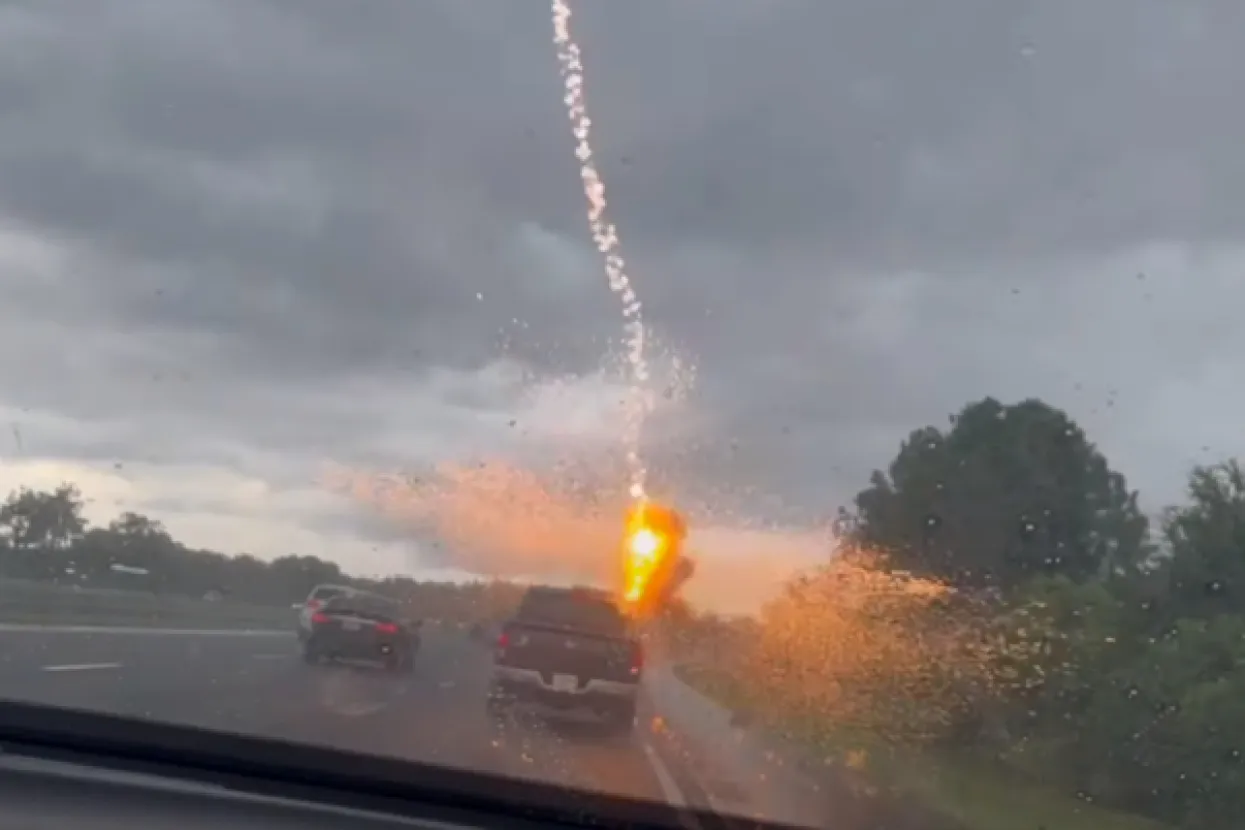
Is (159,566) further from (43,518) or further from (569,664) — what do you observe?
(569,664)

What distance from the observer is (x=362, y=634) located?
1540cm

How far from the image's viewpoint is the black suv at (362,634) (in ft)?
43.5

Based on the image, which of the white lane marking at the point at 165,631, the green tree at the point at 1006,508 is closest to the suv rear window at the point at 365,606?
the white lane marking at the point at 165,631

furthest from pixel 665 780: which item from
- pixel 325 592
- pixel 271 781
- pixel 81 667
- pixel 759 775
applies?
pixel 81 667

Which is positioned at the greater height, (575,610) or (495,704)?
(575,610)

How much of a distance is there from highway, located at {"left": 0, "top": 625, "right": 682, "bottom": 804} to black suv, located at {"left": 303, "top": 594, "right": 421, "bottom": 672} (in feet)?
0.50

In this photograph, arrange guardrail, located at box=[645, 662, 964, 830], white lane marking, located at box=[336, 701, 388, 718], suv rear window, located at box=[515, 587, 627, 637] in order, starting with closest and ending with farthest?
guardrail, located at box=[645, 662, 964, 830] → white lane marking, located at box=[336, 701, 388, 718] → suv rear window, located at box=[515, 587, 627, 637]

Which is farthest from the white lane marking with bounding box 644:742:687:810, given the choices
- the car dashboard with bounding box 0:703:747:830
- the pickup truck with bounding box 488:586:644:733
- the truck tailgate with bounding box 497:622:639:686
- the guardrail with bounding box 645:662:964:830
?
the truck tailgate with bounding box 497:622:639:686

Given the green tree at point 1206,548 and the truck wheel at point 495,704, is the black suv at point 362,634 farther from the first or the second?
the green tree at point 1206,548

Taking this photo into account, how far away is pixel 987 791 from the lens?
971 centimetres

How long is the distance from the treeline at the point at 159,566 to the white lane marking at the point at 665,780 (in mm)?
1360

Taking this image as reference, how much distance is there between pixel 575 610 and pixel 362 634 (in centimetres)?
252

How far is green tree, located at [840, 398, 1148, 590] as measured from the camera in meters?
9.96

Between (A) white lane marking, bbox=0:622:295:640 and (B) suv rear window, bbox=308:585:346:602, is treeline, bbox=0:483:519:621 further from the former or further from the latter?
(A) white lane marking, bbox=0:622:295:640
